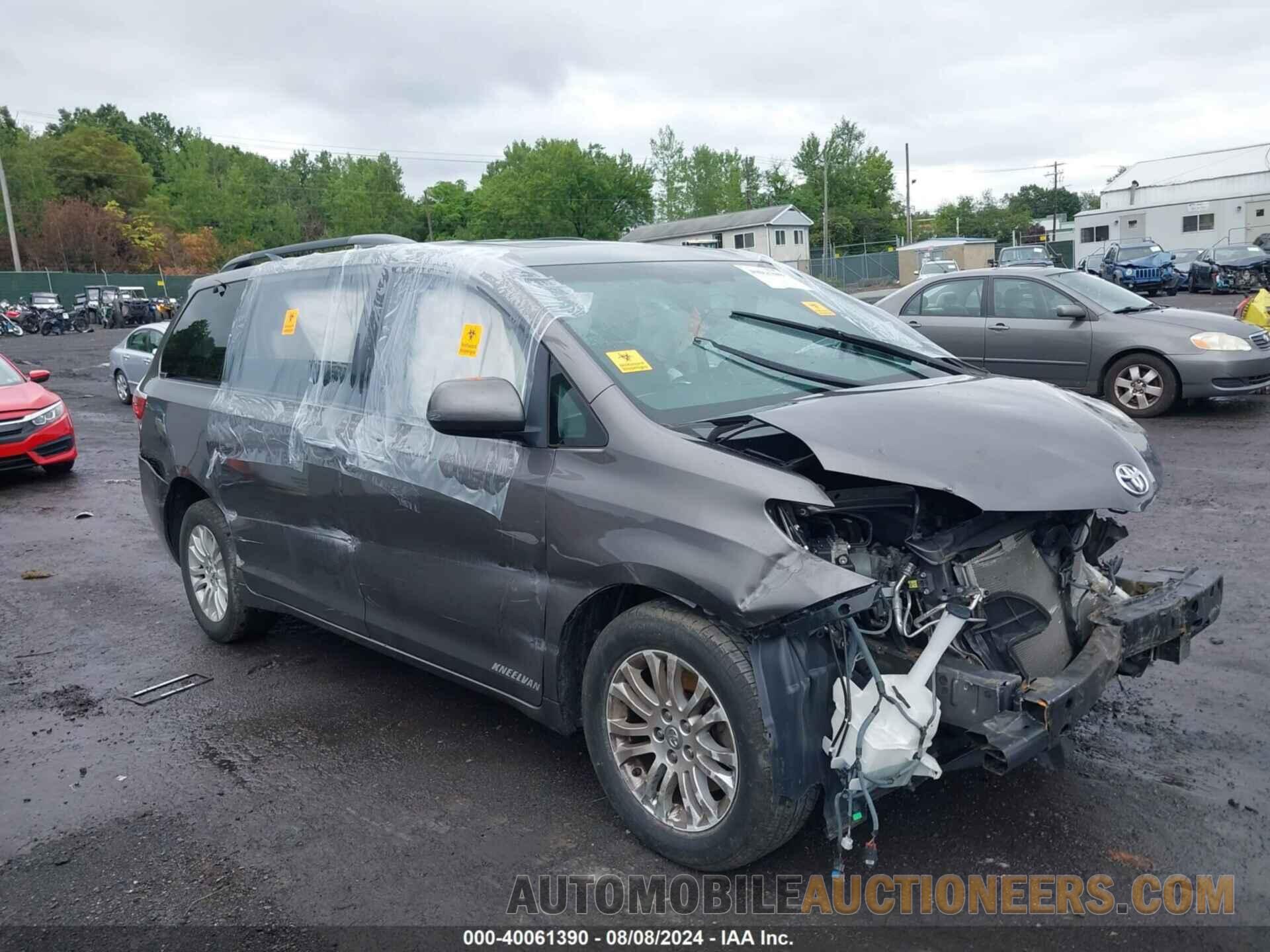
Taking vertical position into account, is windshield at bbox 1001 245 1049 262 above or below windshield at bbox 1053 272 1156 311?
above

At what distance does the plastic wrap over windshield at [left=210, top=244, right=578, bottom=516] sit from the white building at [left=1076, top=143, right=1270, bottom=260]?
151 feet

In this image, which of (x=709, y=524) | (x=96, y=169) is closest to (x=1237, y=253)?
(x=709, y=524)

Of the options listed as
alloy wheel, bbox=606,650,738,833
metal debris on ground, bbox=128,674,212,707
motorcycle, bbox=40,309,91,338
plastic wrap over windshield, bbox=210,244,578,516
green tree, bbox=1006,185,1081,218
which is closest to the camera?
alloy wheel, bbox=606,650,738,833

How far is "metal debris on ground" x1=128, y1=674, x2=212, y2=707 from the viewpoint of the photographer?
195 inches

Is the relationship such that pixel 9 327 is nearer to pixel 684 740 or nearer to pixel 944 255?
pixel 944 255

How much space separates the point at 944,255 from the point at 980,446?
5455cm

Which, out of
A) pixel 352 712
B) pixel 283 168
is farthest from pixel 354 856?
pixel 283 168

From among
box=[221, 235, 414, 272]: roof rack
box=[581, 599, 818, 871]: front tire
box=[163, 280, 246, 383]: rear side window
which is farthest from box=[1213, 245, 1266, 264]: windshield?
box=[581, 599, 818, 871]: front tire

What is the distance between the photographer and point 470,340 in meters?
3.89

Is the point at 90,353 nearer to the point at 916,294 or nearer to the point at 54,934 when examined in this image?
the point at 916,294

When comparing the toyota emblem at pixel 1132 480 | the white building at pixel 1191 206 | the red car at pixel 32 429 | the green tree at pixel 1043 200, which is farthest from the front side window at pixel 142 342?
the green tree at pixel 1043 200

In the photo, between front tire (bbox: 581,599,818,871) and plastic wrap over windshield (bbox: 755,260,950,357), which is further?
plastic wrap over windshield (bbox: 755,260,950,357)

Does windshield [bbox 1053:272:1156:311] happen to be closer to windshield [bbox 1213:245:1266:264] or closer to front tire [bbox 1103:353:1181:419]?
front tire [bbox 1103:353:1181:419]

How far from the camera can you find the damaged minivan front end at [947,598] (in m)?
2.88
